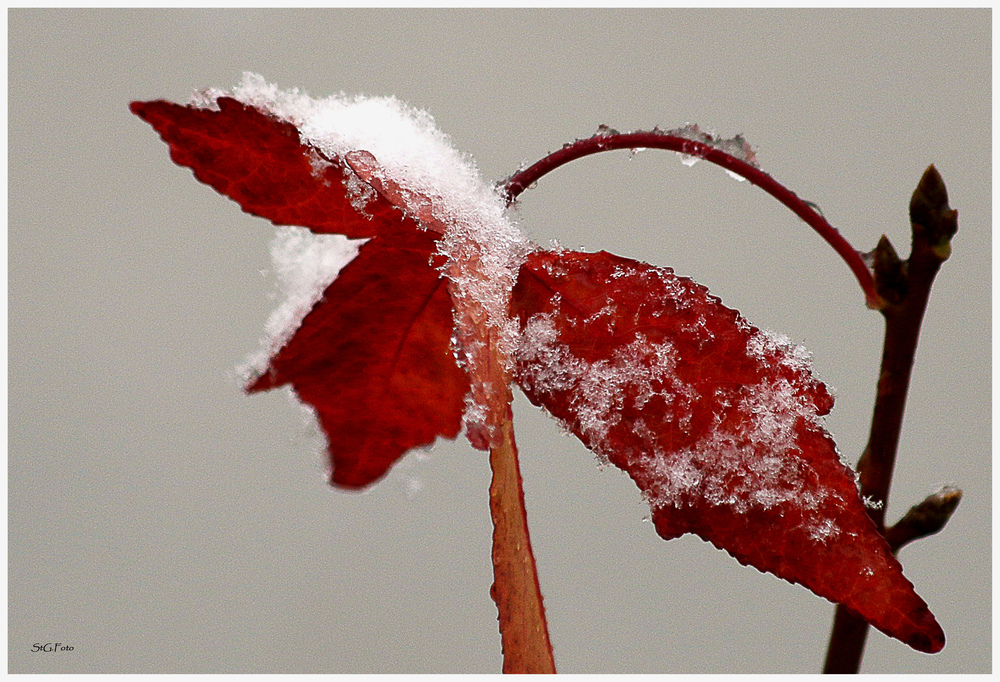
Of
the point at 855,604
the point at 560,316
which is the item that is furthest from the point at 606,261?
the point at 855,604

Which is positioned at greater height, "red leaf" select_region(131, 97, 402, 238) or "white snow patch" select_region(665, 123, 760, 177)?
"white snow patch" select_region(665, 123, 760, 177)

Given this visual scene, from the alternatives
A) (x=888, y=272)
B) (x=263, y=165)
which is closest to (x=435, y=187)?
(x=263, y=165)

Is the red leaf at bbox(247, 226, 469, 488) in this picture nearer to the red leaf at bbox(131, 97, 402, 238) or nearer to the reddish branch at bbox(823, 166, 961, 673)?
the red leaf at bbox(131, 97, 402, 238)

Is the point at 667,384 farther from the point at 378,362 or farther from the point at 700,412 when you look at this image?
the point at 378,362

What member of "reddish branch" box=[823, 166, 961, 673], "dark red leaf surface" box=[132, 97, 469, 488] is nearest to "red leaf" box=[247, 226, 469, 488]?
"dark red leaf surface" box=[132, 97, 469, 488]

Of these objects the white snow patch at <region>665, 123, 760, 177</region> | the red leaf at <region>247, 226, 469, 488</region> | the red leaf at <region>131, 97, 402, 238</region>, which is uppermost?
the white snow patch at <region>665, 123, 760, 177</region>

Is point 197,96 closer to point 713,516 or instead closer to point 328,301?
point 328,301
